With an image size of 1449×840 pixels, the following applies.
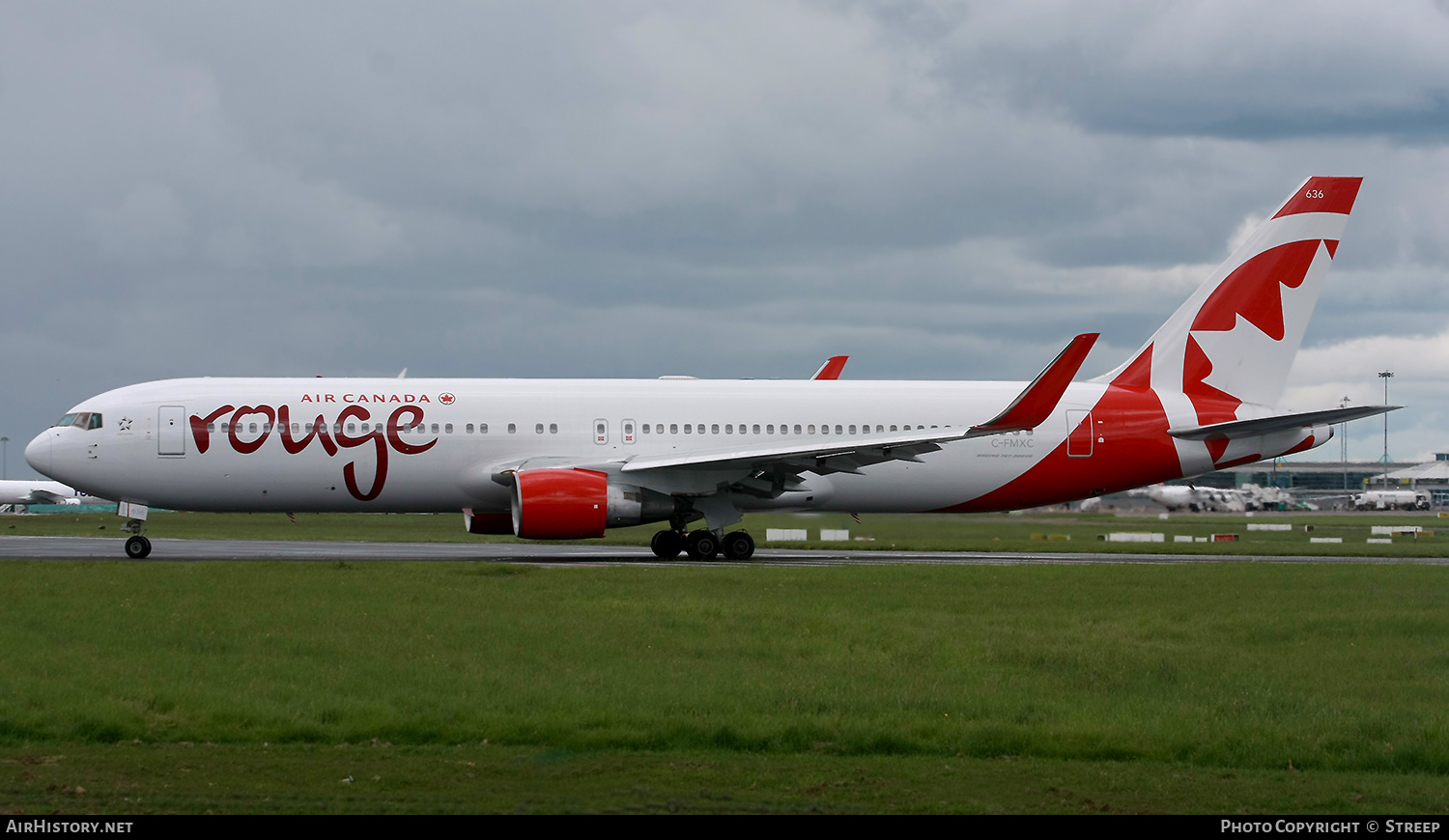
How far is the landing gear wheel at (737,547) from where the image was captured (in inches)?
1104

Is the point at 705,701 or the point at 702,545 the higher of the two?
the point at 702,545

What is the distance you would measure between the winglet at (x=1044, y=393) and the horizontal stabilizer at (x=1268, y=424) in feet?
19.2

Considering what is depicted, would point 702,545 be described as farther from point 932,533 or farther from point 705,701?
point 705,701

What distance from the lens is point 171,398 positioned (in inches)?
1056

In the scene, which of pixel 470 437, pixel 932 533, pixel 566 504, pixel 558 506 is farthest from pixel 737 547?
pixel 932 533

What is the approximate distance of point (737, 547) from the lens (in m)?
28.1

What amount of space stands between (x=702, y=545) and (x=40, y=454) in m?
13.7

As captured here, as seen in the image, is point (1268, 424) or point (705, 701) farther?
point (1268, 424)

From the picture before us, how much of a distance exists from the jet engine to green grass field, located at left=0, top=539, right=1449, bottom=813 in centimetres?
710

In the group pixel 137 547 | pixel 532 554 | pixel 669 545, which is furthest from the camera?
pixel 532 554

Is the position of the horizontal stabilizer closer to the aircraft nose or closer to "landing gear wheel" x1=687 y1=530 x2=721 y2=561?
"landing gear wheel" x1=687 y1=530 x2=721 y2=561

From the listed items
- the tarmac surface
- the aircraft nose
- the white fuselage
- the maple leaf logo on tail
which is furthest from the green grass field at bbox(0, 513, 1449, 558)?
the aircraft nose

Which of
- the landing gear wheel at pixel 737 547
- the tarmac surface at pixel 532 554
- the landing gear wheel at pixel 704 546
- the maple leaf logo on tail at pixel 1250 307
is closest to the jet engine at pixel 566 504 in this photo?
the tarmac surface at pixel 532 554
